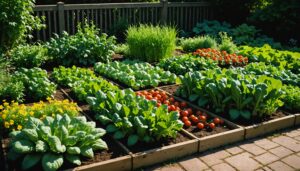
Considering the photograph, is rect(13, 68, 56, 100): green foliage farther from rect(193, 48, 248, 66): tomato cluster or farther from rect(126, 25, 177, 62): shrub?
rect(193, 48, 248, 66): tomato cluster

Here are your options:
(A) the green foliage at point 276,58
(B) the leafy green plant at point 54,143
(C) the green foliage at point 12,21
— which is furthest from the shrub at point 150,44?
(B) the leafy green plant at point 54,143

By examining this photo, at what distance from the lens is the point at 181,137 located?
178 inches

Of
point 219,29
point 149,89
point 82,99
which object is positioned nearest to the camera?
point 82,99

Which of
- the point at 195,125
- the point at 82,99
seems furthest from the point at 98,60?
the point at 195,125

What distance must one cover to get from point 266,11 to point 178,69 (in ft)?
18.5

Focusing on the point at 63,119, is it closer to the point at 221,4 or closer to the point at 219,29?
the point at 219,29

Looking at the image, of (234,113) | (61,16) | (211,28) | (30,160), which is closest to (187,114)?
(234,113)

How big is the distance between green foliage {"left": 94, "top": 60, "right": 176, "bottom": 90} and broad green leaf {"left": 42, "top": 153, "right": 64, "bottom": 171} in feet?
9.17

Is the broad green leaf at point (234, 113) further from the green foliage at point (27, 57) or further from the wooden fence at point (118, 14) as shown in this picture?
the wooden fence at point (118, 14)

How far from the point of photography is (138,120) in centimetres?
415

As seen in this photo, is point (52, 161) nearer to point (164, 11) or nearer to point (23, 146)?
point (23, 146)

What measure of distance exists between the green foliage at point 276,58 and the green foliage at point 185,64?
4.07 feet

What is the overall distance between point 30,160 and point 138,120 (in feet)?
4.15

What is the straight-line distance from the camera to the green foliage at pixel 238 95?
16.5 ft
